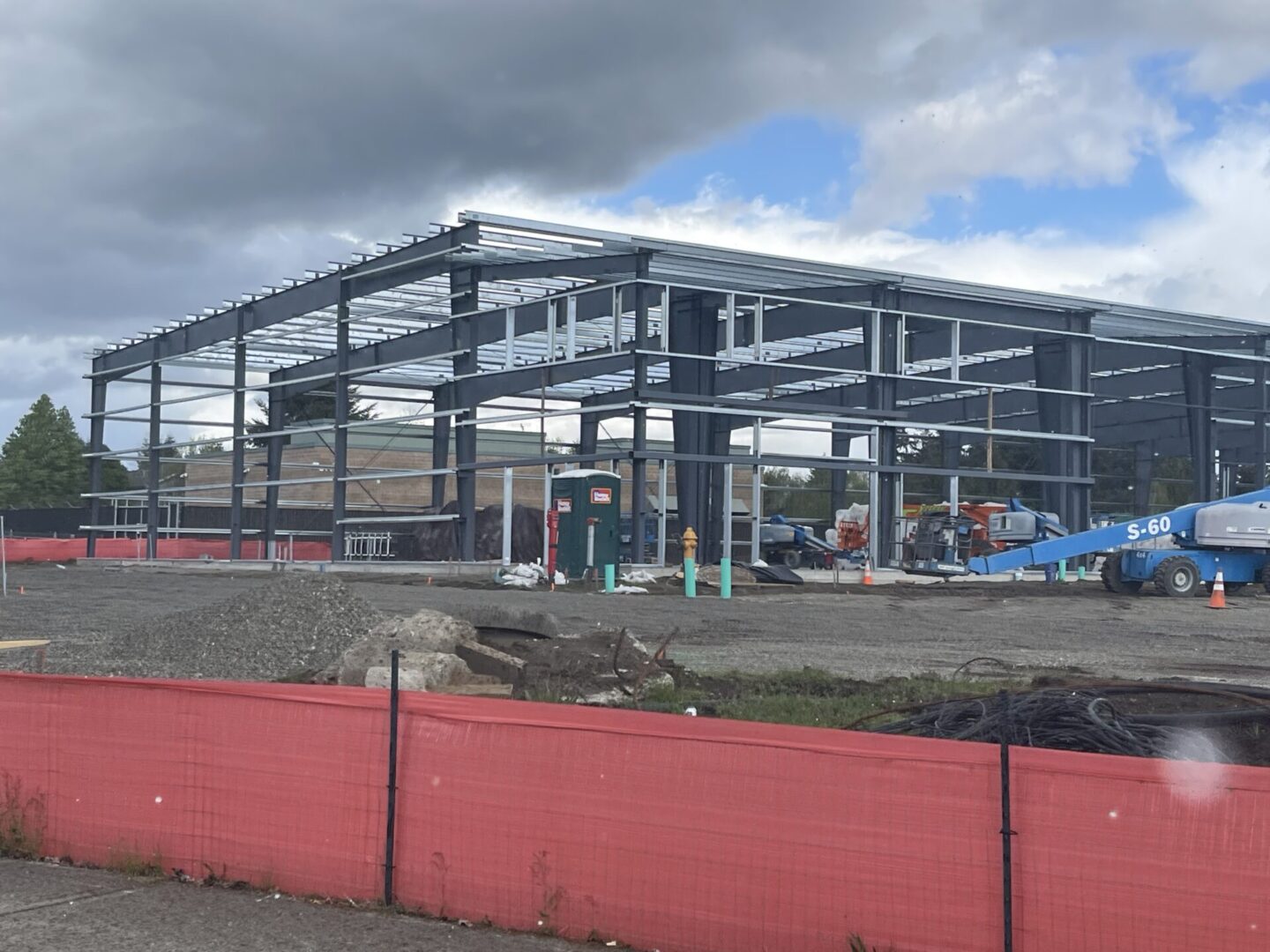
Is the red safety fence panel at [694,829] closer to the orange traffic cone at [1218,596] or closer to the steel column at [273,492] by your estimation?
the orange traffic cone at [1218,596]

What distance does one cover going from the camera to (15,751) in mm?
8352

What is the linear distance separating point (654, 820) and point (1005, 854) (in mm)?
1566

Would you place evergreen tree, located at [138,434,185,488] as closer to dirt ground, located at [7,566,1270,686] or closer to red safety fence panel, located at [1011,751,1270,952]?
dirt ground, located at [7,566,1270,686]

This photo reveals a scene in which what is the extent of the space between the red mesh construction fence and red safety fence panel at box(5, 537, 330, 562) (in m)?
39.8

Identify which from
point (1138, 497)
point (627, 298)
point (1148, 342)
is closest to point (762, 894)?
point (627, 298)

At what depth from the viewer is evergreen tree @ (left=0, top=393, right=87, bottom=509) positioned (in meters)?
86.9

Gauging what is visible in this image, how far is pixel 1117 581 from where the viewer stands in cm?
3108

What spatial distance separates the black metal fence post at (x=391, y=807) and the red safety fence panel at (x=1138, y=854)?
10.0 feet

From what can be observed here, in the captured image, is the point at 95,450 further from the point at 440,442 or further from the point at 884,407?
the point at 884,407

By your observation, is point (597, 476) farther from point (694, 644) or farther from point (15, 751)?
point (15, 751)

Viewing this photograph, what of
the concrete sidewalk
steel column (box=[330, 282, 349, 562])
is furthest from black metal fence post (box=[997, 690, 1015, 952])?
steel column (box=[330, 282, 349, 562])

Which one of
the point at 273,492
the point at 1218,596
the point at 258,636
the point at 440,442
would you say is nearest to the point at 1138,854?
the point at 258,636

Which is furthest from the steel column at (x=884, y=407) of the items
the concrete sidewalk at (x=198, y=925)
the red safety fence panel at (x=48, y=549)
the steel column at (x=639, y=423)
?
the concrete sidewalk at (x=198, y=925)

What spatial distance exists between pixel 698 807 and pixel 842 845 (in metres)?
0.67
